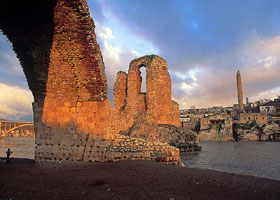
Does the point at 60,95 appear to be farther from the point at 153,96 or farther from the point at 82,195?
the point at 153,96

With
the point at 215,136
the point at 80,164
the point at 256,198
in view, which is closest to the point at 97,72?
the point at 80,164

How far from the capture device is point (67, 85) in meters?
7.43

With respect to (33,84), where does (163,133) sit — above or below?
below

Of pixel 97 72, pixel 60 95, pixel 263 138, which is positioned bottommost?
pixel 263 138

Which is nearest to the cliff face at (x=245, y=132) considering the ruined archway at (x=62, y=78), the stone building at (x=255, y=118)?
the stone building at (x=255, y=118)

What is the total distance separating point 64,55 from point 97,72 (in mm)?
1289

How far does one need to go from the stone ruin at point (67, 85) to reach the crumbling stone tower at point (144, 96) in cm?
1565

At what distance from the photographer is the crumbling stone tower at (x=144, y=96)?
23.9m

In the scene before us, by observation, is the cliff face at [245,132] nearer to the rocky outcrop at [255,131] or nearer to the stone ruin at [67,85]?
the rocky outcrop at [255,131]

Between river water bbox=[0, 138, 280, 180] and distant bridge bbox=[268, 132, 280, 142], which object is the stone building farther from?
river water bbox=[0, 138, 280, 180]

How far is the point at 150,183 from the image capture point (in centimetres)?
425

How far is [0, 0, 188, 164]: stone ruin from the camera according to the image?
6406mm

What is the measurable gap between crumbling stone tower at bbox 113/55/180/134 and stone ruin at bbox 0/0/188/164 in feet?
51.3

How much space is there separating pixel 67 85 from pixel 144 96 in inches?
703
